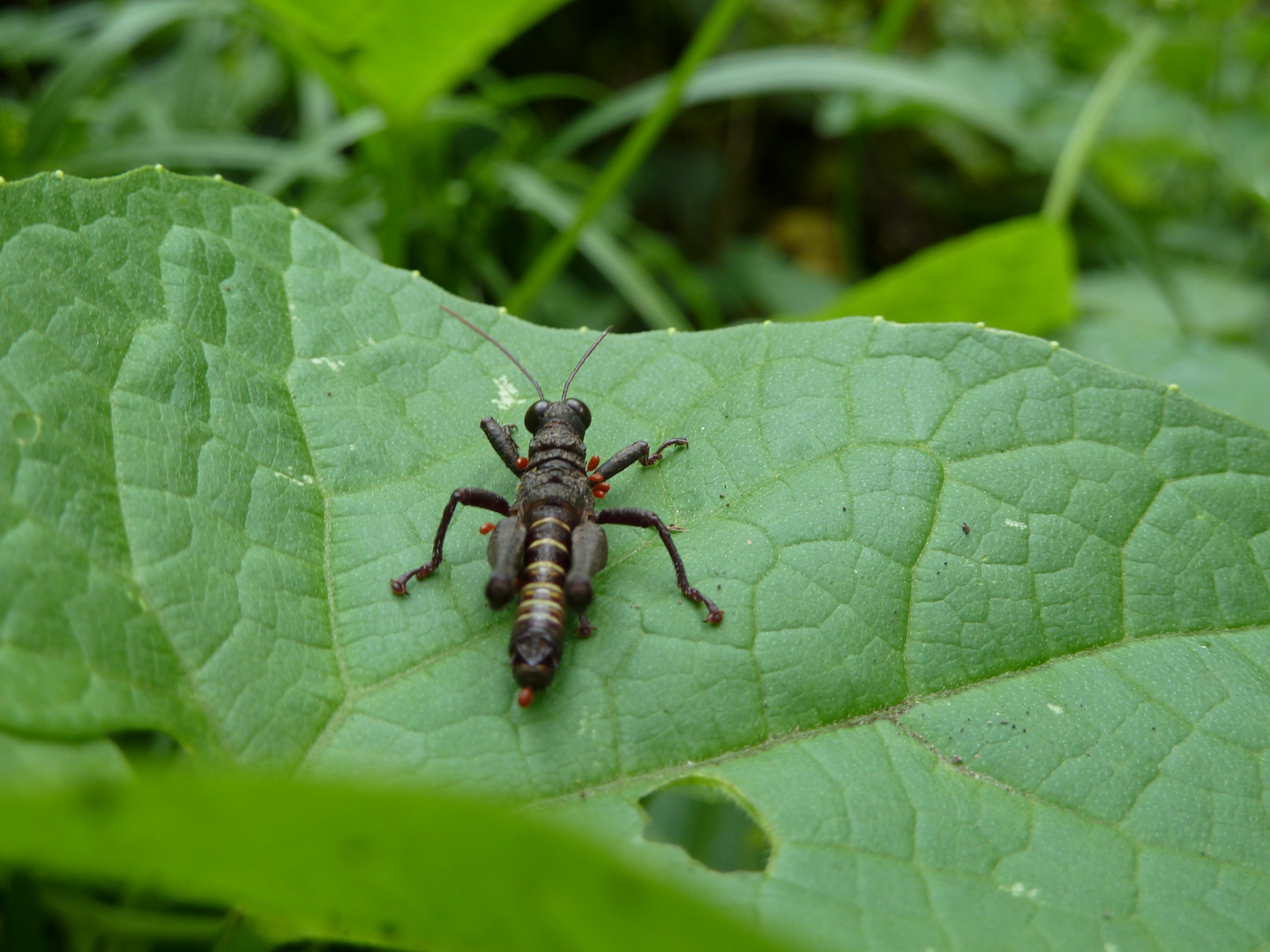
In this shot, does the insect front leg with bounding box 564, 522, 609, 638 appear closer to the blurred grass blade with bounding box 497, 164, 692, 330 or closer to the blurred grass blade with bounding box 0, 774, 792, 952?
the blurred grass blade with bounding box 0, 774, 792, 952

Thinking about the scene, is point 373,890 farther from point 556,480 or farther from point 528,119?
point 528,119

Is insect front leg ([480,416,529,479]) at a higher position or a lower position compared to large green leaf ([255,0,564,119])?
lower

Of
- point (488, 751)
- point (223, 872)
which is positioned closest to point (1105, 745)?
point (488, 751)

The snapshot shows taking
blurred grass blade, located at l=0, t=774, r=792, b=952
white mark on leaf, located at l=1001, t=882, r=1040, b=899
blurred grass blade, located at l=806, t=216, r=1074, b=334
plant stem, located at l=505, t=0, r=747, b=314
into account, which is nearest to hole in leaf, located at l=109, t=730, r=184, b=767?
blurred grass blade, located at l=0, t=774, r=792, b=952

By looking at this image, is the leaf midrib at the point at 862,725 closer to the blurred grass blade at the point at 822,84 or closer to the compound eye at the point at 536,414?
the compound eye at the point at 536,414

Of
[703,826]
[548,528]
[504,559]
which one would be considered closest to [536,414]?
[548,528]
